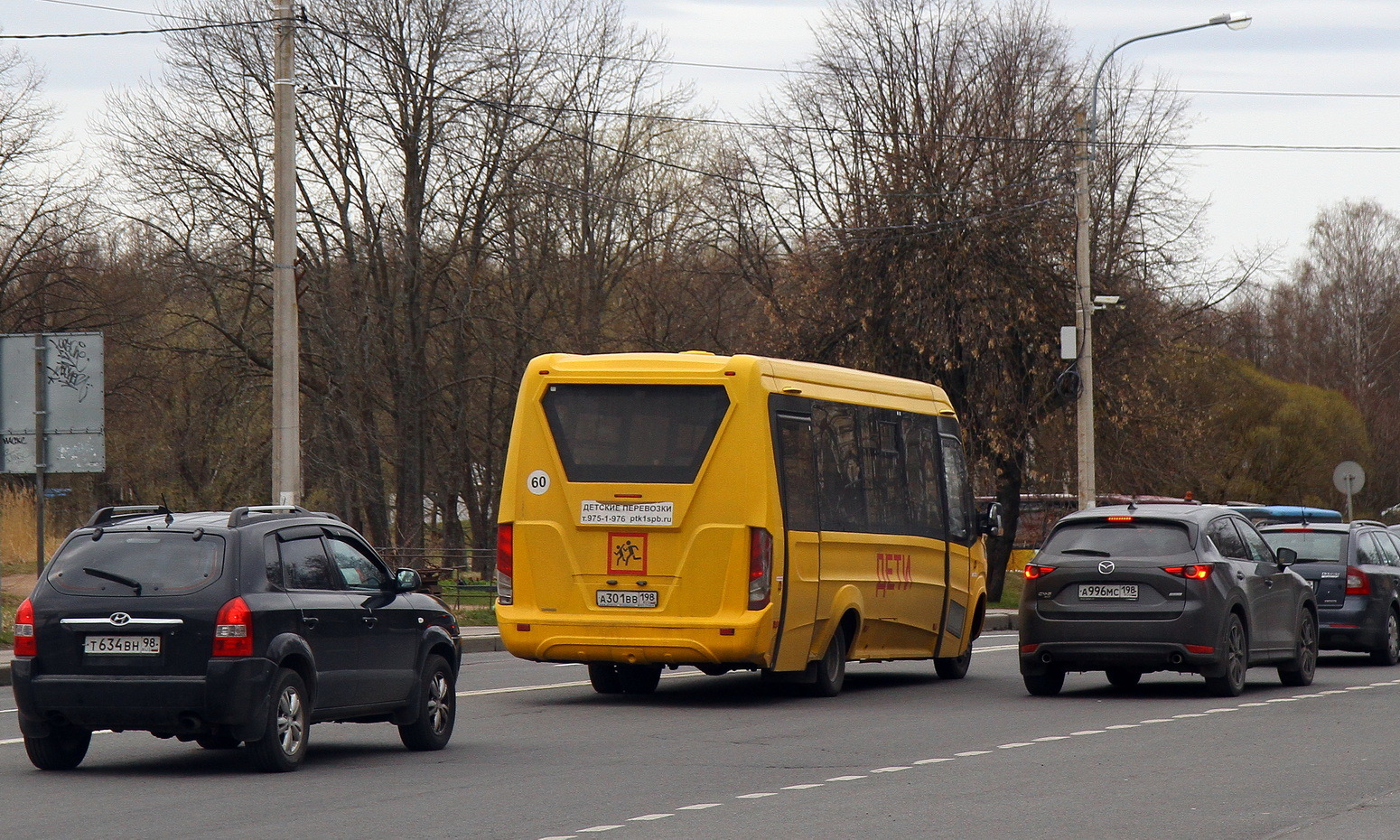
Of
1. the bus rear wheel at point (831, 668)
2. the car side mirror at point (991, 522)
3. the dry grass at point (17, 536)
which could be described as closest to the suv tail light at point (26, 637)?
the bus rear wheel at point (831, 668)

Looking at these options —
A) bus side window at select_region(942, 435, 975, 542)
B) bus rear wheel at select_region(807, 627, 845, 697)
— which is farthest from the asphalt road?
bus side window at select_region(942, 435, 975, 542)

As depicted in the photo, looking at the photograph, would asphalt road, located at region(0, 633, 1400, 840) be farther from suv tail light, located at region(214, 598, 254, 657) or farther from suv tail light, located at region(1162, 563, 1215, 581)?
suv tail light, located at region(1162, 563, 1215, 581)

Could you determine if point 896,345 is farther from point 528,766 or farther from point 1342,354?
point 1342,354

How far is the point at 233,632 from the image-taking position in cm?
1018

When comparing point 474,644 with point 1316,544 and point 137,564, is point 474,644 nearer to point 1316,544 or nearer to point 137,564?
point 1316,544

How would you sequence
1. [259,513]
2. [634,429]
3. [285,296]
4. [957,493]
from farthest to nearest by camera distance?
[285,296] < [957,493] < [634,429] < [259,513]

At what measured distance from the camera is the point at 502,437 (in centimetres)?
4131

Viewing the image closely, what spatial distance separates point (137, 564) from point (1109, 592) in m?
8.56

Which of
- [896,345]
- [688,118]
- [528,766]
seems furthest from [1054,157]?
[528,766]

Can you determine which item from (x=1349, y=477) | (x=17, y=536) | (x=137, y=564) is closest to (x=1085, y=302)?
(x=1349, y=477)

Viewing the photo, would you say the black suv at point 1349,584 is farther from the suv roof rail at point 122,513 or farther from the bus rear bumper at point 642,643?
the suv roof rail at point 122,513

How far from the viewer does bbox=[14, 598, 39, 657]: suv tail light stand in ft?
33.9

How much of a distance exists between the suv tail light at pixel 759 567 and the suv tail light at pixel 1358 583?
28.3 feet

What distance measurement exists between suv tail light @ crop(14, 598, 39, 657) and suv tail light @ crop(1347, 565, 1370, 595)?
1490 centimetres
